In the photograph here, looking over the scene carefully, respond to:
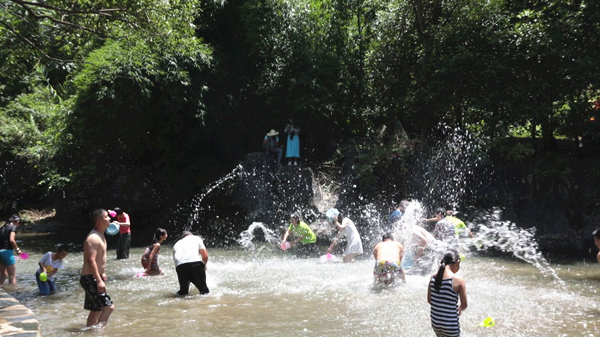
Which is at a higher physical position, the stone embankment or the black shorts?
the black shorts

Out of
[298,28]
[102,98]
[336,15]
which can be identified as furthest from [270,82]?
[102,98]

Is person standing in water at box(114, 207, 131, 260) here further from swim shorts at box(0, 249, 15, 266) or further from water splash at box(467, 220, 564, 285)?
water splash at box(467, 220, 564, 285)

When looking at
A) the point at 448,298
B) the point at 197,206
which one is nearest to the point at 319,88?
the point at 197,206

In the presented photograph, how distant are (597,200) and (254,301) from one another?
1183 centimetres

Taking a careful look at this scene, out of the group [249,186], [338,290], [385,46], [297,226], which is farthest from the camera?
[385,46]

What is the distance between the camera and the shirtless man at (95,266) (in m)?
6.89

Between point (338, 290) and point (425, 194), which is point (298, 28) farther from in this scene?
point (338, 290)

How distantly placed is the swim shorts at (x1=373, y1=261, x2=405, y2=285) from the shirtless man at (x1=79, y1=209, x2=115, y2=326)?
4.73 m

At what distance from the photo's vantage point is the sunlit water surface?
25.1 feet

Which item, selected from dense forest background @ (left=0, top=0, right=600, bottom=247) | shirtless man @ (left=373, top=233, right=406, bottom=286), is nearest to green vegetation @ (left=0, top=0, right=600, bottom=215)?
dense forest background @ (left=0, top=0, right=600, bottom=247)

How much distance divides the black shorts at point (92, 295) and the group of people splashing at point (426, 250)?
4.17 metres

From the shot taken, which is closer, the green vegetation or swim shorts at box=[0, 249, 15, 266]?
swim shorts at box=[0, 249, 15, 266]

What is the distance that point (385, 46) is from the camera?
69.9 ft

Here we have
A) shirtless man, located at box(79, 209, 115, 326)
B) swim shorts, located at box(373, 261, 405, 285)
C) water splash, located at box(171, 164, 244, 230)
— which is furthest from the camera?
water splash, located at box(171, 164, 244, 230)
